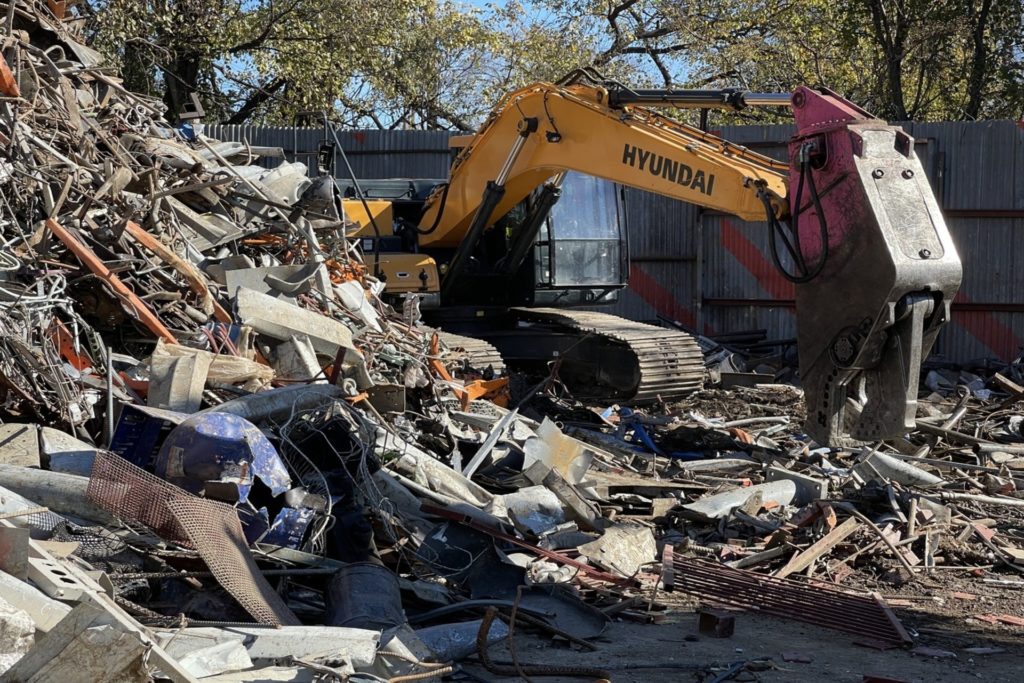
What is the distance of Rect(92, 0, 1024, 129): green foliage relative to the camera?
1927 cm

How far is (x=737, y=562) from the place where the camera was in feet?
22.0

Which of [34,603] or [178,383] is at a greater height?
[178,383]

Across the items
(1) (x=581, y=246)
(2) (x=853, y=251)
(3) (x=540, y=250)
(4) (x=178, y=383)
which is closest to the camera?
(2) (x=853, y=251)

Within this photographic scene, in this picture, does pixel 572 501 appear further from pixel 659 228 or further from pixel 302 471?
pixel 659 228

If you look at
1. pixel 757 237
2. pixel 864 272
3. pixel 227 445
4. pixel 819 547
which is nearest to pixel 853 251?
pixel 864 272

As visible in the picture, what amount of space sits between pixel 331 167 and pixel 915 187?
6201 millimetres

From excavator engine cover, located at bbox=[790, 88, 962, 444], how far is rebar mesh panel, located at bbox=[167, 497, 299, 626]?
3.34 m

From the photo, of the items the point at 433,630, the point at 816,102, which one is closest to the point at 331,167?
the point at 816,102

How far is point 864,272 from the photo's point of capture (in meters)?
6.83

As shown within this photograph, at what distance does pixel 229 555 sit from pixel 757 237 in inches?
447

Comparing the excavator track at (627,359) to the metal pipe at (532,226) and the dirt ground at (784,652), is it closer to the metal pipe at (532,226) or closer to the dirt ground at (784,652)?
the metal pipe at (532,226)

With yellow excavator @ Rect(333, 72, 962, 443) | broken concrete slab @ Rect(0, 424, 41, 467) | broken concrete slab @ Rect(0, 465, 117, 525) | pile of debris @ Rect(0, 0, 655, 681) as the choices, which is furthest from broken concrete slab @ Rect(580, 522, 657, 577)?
broken concrete slab @ Rect(0, 424, 41, 467)

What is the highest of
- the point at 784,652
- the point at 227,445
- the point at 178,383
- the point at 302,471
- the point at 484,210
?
the point at 484,210

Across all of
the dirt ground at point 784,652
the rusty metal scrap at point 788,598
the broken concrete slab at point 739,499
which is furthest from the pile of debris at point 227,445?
the broken concrete slab at point 739,499
